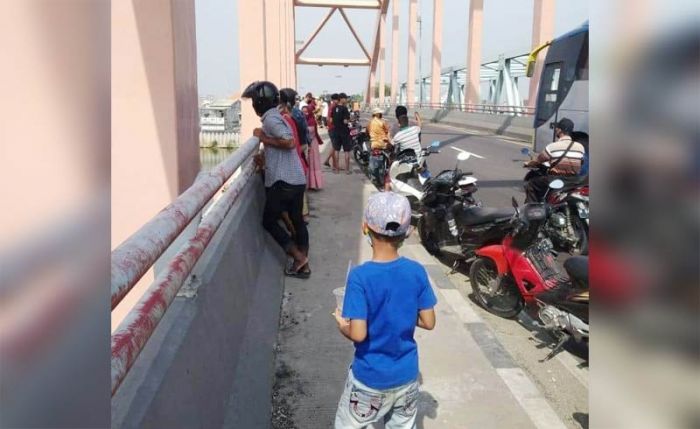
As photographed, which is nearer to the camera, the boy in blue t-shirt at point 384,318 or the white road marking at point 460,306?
the boy in blue t-shirt at point 384,318

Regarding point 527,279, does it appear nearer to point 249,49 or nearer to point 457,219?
point 457,219

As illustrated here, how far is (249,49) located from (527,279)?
22.6 ft

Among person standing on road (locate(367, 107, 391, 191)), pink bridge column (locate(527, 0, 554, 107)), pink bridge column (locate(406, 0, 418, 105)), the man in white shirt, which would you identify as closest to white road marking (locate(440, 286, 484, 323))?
the man in white shirt

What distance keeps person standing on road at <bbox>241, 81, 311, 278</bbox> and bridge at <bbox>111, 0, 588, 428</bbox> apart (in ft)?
0.49

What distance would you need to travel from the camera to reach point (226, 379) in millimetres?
2566

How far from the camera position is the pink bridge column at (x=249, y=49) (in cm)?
935

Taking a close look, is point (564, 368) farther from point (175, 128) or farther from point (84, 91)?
point (84, 91)

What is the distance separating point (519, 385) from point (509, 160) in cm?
1104

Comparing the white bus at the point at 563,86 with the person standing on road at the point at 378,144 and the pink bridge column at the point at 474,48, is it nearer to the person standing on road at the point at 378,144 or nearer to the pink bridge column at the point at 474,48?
the person standing on road at the point at 378,144

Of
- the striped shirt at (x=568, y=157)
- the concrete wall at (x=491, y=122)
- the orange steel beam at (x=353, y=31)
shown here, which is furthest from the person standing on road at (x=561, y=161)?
the orange steel beam at (x=353, y=31)

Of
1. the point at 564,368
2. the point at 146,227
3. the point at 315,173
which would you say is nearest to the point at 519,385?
the point at 564,368

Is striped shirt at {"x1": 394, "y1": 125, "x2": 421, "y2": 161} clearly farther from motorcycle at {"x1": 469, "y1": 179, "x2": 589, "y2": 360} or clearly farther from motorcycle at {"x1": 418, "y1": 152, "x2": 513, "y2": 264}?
motorcycle at {"x1": 469, "y1": 179, "x2": 589, "y2": 360}

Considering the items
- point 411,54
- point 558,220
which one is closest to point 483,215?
point 558,220

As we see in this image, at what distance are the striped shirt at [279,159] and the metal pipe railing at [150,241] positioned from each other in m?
1.69
